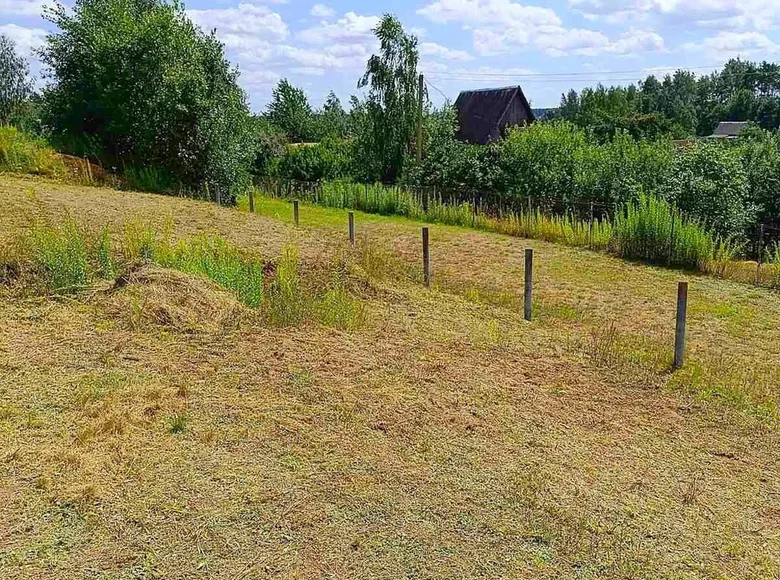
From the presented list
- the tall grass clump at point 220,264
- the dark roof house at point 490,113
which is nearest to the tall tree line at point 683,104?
the dark roof house at point 490,113

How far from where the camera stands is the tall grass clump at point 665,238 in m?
11.2

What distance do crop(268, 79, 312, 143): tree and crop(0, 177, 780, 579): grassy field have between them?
37.1 meters

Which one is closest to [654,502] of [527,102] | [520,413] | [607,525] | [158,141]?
[607,525]

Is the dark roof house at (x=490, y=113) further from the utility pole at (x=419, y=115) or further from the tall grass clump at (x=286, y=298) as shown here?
the tall grass clump at (x=286, y=298)

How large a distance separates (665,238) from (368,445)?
31.6 feet

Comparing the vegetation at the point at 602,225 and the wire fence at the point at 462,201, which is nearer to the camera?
the vegetation at the point at 602,225

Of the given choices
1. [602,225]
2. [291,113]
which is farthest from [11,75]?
[602,225]

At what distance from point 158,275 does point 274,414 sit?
264 centimetres

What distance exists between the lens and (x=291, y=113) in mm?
43625

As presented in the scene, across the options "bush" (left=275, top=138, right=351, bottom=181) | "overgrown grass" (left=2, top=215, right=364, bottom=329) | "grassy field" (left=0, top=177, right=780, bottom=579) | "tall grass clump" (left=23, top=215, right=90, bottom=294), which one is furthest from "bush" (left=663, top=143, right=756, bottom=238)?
"bush" (left=275, top=138, right=351, bottom=181)

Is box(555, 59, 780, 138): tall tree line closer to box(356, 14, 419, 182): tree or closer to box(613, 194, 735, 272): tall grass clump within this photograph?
box(356, 14, 419, 182): tree

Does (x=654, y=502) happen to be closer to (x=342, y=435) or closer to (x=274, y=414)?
(x=342, y=435)

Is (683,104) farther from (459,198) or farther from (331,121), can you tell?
(459,198)

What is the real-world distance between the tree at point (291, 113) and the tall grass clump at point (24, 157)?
2816cm
